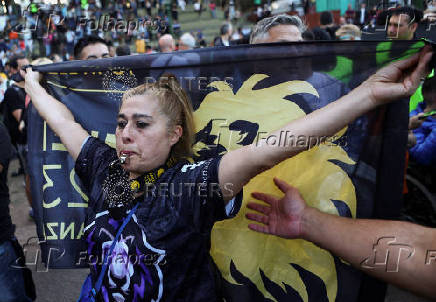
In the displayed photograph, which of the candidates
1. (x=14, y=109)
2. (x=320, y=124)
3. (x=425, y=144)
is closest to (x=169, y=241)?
(x=320, y=124)

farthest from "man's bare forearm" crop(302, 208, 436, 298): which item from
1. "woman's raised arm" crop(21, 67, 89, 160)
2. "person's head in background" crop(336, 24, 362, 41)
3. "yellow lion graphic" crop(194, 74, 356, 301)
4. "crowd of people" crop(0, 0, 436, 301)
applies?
"person's head in background" crop(336, 24, 362, 41)

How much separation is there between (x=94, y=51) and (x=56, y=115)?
6.11 ft

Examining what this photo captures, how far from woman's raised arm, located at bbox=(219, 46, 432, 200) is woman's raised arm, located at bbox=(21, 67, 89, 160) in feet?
2.90

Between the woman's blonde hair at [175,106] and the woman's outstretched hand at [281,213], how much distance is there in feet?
1.34

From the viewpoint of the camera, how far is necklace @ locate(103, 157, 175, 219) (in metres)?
1.64

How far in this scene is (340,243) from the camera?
1558 millimetres

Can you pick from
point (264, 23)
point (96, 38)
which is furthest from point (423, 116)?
point (96, 38)

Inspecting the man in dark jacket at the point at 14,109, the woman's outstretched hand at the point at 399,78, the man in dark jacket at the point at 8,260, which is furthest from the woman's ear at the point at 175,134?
the man in dark jacket at the point at 14,109

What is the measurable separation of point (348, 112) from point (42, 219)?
1.72 meters

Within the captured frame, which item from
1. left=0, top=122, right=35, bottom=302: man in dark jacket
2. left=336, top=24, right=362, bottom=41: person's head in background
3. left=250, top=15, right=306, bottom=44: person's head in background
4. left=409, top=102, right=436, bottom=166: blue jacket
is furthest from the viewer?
left=336, top=24, right=362, bottom=41: person's head in background

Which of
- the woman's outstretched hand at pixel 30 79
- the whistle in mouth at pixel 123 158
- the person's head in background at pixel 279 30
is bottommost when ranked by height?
the whistle in mouth at pixel 123 158

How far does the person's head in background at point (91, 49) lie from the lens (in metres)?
3.70

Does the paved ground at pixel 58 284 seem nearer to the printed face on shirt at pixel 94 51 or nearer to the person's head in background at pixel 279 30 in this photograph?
the printed face on shirt at pixel 94 51

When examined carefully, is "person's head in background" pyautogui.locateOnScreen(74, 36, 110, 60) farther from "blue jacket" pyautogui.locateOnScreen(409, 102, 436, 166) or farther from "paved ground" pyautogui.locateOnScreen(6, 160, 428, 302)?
"blue jacket" pyautogui.locateOnScreen(409, 102, 436, 166)
